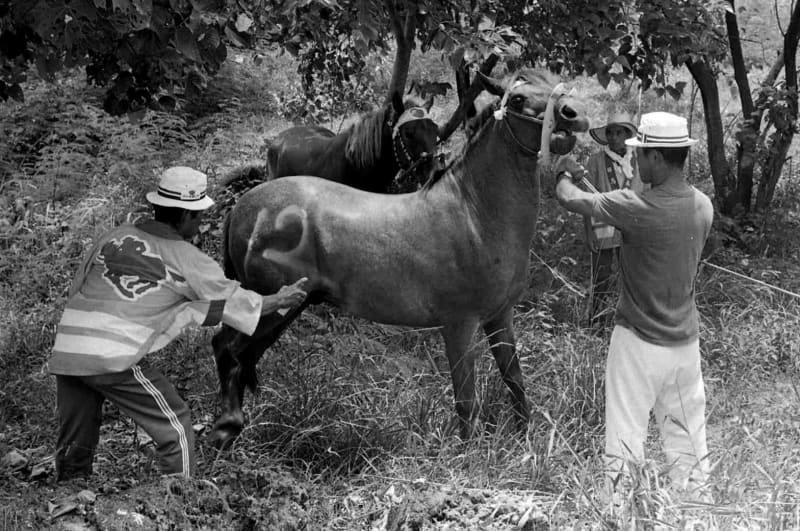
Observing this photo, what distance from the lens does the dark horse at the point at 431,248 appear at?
480 cm

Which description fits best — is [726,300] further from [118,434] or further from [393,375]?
[118,434]

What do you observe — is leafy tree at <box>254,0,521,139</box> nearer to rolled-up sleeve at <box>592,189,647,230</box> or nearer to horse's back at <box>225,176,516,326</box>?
horse's back at <box>225,176,516,326</box>

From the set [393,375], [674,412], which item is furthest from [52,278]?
[674,412]

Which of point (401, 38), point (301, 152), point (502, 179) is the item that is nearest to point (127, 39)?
point (502, 179)

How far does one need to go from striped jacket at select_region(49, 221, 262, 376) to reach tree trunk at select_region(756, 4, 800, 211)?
21.8 feet

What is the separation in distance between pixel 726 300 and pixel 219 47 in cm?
512

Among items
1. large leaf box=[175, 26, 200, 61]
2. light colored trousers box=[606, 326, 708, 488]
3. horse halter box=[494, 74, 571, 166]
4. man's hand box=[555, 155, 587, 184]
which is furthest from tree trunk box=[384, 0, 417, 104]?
light colored trousers box=[606, 326, 708, 488]

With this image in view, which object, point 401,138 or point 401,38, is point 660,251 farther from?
point 401,38

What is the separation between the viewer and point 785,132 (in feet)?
29.8

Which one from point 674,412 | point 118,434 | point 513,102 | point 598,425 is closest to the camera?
point 674,412

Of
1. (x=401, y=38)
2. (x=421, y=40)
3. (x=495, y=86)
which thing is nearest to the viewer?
(x=495, y=86)

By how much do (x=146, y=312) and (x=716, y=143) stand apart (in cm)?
729

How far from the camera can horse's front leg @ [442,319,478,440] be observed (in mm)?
4820

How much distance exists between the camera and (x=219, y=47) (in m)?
4.38
